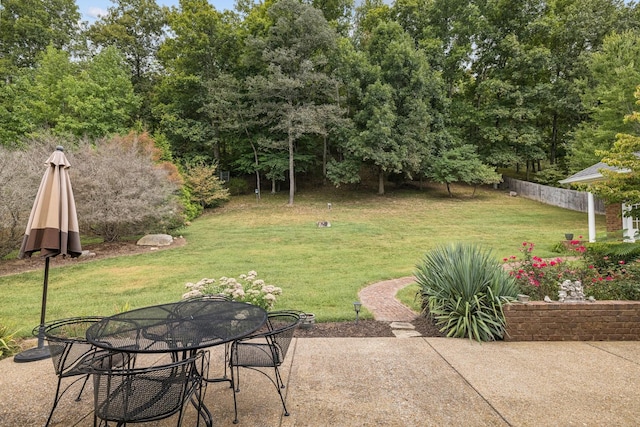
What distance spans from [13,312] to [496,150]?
88.1ft

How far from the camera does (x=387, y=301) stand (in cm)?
602

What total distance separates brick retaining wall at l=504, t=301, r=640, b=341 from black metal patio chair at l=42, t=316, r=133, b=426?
13.9ft

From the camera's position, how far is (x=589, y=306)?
13.5 feet

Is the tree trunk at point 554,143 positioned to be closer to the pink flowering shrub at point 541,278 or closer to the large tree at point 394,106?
the large tree at point 394,106

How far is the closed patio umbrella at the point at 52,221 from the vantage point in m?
3.49

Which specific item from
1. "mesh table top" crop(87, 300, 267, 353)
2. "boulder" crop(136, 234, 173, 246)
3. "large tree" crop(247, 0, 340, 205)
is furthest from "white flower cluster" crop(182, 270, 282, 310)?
"large tree" crop(247, 0, 340, 205)

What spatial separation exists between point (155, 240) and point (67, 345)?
399 inches

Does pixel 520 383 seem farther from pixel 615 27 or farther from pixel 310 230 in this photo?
pixel 615 27

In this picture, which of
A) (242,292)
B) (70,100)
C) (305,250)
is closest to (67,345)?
(242,292)

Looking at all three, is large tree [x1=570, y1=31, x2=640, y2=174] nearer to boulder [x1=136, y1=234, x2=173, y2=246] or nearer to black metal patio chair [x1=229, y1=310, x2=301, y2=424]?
black metal patio chair [x1=229, y1=310, x2=301, y2=424]

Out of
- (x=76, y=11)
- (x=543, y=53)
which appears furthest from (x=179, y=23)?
(x=543, y=53)

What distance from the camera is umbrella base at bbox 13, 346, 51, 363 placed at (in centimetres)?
372

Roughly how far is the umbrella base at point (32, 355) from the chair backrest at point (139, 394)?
7.28 feet

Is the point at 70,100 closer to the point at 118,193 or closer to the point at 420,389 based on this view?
the point at 118,193
